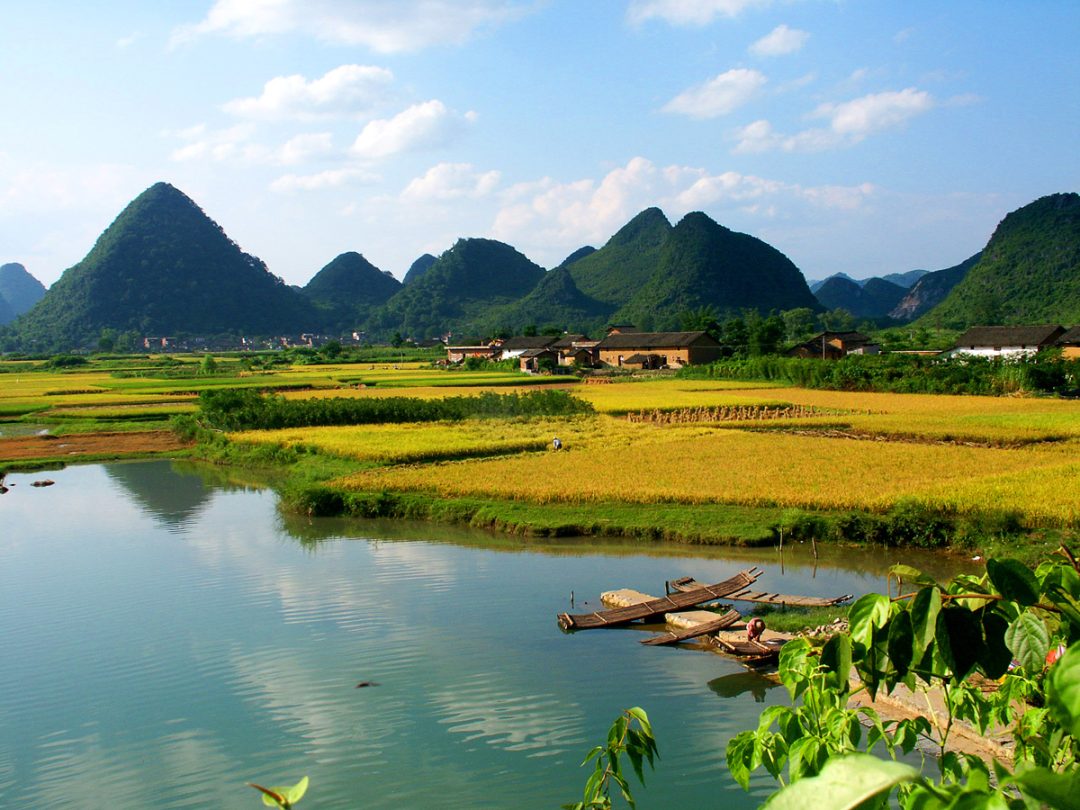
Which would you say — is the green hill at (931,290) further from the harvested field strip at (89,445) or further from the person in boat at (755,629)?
the person in boat at (755,629)

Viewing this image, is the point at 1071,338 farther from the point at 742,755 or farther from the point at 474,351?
the point at 742,755

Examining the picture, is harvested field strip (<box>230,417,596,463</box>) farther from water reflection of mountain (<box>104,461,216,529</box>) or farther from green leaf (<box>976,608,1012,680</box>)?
green leaf (<box>976,608,1012,680</box>)

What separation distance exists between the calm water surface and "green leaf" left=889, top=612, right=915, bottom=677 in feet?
19.9

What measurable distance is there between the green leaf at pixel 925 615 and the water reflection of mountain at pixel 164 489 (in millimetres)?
18359

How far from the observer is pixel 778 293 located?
115 m

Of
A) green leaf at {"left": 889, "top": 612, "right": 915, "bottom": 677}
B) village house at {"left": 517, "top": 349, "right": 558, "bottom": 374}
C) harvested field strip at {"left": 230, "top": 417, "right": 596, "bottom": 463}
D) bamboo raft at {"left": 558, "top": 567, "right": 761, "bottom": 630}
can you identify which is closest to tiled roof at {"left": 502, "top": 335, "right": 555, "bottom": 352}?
village house at {"left": 517, "top": 349, "right": 558, "bottom": 374}

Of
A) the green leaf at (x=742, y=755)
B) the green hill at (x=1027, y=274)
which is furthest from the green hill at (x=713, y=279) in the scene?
the green leaf at (x=742, y=755)

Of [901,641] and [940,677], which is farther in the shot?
[940,677]

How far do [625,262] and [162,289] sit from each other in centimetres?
6886

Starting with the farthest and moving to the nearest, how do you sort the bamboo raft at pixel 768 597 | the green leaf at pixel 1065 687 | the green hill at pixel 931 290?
the green hill at pixel 931 290 → the bamboo raft at pixel 768 597 → the green leaf at pixel 1065 687

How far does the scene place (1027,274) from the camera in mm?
79938

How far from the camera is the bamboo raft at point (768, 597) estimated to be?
37.3 feet

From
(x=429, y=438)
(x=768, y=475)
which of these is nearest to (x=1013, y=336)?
(x=768, y=475)

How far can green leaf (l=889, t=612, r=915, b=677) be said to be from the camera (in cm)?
159
